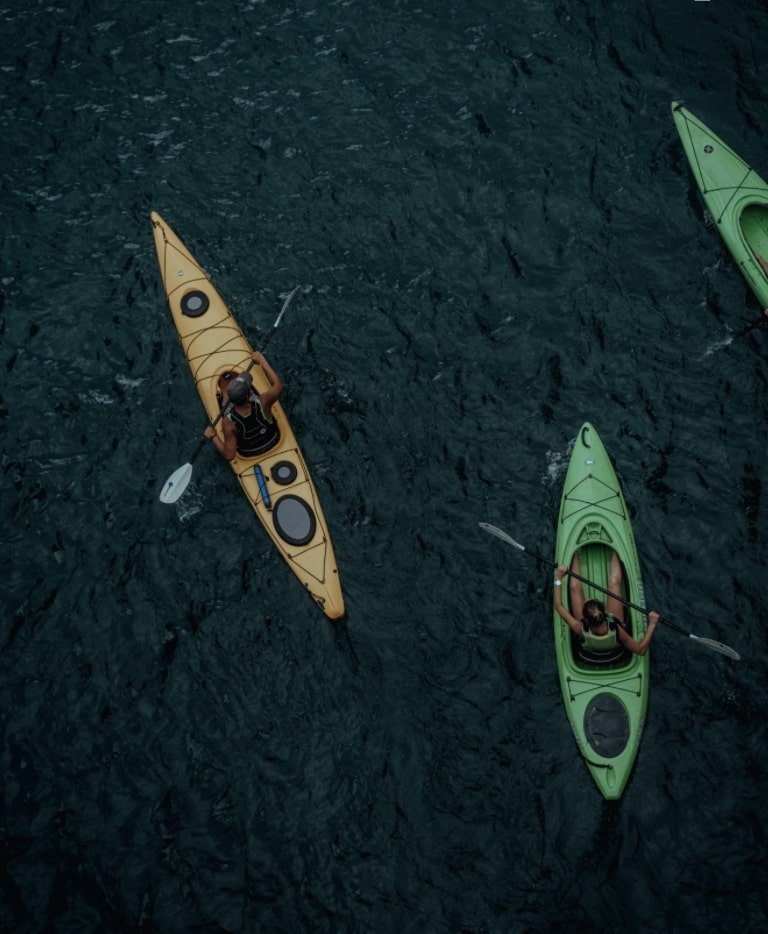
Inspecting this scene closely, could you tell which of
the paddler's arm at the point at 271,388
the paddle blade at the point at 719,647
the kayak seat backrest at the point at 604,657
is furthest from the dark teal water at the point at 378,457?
the paddler's arm at the point at 271,388

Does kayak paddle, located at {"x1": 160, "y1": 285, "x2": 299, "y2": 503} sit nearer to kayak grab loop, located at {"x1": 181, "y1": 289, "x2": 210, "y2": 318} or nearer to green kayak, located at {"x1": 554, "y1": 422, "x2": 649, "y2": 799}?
kayak grab loop, located at {"x1": 181, "y1": 289, "x2": 210, "y2": 318}

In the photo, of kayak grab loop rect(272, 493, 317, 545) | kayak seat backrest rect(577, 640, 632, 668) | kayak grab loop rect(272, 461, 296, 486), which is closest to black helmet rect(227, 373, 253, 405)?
kayak grab loop rect(272, 461, 296, 486)

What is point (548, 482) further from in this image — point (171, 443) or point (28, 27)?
point (28, 27)

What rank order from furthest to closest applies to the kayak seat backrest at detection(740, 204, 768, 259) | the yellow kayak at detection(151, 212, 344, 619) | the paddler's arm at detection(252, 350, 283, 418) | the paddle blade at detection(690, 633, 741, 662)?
the kayak seat backrest at detection(740, 204, 768, 259)
the paddler's arm at detection(252, 350, 283, 418)
the yellow kayak at detection(151, 212, 344, 619)
the paddle blade at detection(690, 633, 741, 662)

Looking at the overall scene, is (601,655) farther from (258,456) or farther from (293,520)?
(258,456)

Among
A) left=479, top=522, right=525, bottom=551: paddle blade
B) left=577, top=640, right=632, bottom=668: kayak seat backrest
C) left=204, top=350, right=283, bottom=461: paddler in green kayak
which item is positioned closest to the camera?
left=577, top=640, right=632, bottom=668: kayak seat backrest

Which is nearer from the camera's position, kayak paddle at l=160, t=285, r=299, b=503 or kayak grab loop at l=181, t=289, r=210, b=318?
kayak paddle at l=160, t=285, r=299, b=503

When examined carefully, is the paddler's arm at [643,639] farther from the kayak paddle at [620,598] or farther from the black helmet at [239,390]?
the black helmet at [239,390]

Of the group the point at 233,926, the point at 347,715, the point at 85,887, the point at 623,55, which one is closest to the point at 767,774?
the point at 347,715

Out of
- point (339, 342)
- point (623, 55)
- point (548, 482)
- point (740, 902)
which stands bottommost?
point (740, 902)
